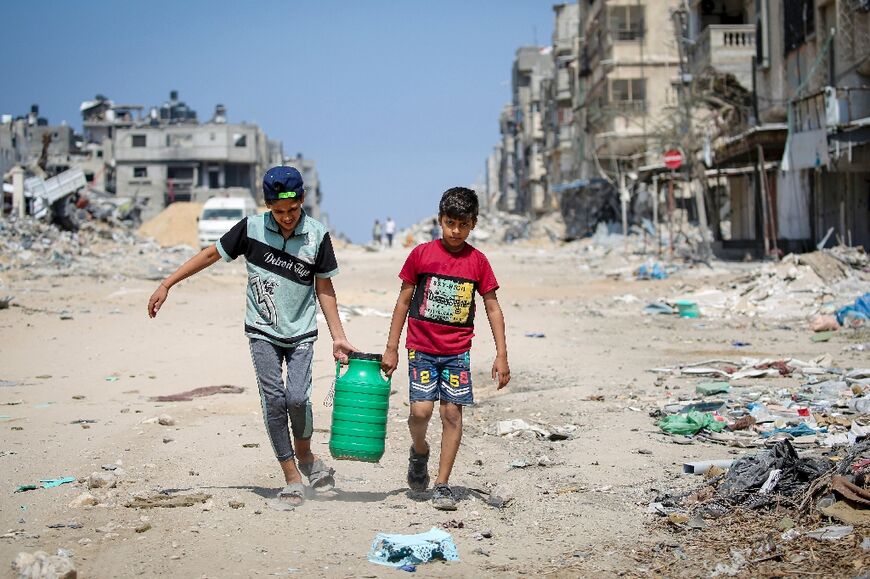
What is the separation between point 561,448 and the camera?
6578 mm

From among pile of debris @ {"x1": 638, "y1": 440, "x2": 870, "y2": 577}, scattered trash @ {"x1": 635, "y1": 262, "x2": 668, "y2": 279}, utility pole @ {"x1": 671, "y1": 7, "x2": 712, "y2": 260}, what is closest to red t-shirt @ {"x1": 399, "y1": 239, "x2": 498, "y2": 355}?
pile of debris @ {"x1": 638, "y1": 440, "x2": 870, "y2": 577}

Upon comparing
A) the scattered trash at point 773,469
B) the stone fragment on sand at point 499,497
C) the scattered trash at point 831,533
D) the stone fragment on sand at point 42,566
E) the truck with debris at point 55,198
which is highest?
the truck with debris at point 55,198

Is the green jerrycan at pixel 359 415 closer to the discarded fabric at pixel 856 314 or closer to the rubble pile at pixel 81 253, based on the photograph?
the discarded fabric at pixel 856 314

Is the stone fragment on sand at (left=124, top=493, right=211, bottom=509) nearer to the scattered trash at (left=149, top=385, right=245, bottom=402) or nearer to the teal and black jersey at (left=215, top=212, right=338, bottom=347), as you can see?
the teal and black jersey at (left=215, top=212, right=338, bottom=347)

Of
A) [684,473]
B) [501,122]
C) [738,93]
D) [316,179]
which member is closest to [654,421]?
[684,473]

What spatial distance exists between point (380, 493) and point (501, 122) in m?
118

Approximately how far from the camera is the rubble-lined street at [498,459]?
14.0ft

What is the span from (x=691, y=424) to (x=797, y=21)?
21.9 meters

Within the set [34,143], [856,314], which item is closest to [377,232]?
[34,143]

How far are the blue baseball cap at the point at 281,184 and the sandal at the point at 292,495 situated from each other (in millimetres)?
1401

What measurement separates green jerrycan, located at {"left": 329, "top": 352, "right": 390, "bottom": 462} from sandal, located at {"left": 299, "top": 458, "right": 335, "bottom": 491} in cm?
14

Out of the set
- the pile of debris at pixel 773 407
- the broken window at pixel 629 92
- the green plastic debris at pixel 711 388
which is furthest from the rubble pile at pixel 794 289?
the broken window at pixel 629 92

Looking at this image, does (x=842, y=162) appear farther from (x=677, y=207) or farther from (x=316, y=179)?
(x=316, y=179)

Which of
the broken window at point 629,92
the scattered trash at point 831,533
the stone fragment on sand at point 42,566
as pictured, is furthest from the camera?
the broken window at point 629,92
